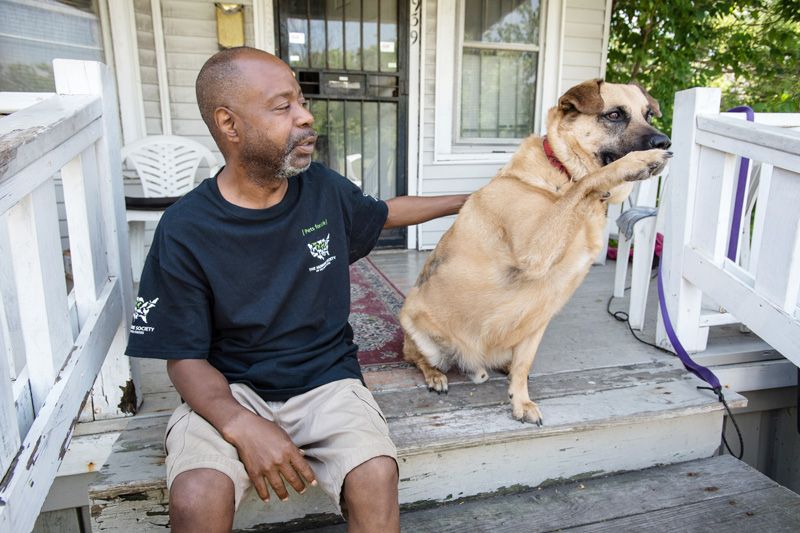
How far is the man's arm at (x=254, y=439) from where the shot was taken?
1325mm

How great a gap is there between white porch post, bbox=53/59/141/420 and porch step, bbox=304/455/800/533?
29.5 inches

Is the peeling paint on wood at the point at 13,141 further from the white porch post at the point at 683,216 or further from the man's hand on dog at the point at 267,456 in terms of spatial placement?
the white porch post at the point at 683,216

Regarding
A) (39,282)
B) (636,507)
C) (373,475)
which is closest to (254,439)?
(373,475)

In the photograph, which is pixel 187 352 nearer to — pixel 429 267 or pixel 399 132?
pixel 429 267

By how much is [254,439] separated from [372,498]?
12.8 inches

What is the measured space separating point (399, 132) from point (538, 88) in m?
1.35

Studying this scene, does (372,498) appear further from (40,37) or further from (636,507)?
(40,37)

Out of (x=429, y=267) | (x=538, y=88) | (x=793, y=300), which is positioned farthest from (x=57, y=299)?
(x=538, y=88)

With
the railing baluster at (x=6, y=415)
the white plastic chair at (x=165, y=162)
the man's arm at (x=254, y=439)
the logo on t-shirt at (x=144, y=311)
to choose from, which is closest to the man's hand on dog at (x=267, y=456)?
the man's arm at (x=254, y=439)

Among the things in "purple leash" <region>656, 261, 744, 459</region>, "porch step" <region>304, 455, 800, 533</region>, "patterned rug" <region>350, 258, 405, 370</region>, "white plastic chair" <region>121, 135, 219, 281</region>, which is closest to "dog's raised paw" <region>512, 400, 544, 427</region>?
"porch step" <region>304, 455, 800, 533</region>

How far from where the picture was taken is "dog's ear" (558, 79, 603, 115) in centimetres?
208

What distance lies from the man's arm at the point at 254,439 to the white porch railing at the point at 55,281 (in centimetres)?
39

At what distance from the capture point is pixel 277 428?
1381 millimetres

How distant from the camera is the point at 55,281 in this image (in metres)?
1.52
